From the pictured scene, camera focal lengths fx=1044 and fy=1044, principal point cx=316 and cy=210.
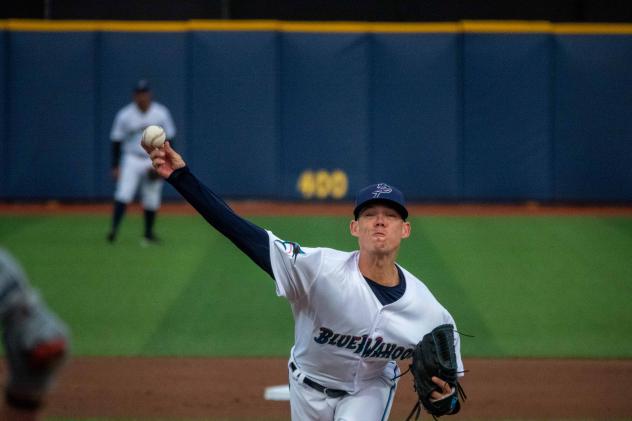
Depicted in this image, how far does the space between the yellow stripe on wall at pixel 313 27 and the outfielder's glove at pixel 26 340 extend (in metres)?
14.4

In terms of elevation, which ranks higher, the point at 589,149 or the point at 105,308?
the point at 589,149

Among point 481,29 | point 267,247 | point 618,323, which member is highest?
point 481,29

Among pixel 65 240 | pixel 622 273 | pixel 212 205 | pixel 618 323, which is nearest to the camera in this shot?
pixel 212 205

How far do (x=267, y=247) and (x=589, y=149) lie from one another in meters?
13.6

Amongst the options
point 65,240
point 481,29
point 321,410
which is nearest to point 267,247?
point 321,410

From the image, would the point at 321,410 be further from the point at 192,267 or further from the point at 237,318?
the point at 192,267

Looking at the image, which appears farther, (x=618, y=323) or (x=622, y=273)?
(x=622, y=273)

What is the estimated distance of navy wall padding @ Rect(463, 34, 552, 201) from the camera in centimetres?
1691

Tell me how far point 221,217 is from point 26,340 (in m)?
1.80

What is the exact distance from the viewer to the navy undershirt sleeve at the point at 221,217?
4.39 m

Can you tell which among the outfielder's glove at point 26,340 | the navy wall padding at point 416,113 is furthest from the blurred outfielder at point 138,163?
the outfielder's glove at point 26,340

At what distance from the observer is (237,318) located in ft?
31.4

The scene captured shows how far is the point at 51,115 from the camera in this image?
16906mm

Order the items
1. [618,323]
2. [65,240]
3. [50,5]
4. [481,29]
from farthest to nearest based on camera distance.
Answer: [50,5] → [481,29] → [65,240] → [618,323]
